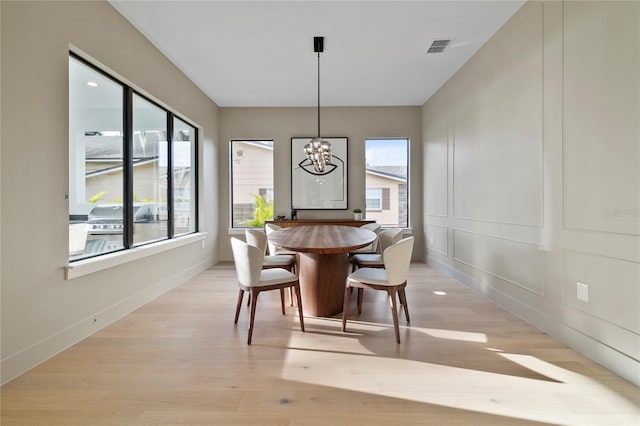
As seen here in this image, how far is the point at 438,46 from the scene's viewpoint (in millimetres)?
3420

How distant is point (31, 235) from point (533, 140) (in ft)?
12.7

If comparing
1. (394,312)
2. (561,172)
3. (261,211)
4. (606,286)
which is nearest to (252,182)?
(261,211)

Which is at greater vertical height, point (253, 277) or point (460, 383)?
point (253, 277)

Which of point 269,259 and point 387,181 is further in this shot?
point 387,181

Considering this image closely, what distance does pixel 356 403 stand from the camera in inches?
64.1

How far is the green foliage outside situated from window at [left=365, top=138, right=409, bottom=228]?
5.98 feet

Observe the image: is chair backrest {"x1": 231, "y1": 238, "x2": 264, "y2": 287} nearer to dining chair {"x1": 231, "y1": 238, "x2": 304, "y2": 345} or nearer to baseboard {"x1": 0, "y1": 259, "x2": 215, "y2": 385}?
dining chair {"x1": 231, "y1": 238, "x2": 304, "y2": 345}

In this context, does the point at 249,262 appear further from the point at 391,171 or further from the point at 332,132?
the point at 391,171

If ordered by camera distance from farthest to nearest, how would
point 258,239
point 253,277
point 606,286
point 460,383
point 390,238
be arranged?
point 390,238 → point 258,239 → point 253,277 → point 606,286 → point 460,383

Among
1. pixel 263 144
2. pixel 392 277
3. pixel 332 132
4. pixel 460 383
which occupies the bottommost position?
pixel 460 383

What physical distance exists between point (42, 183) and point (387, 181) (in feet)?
15.7

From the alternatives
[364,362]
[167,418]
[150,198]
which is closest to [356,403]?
[364,362]

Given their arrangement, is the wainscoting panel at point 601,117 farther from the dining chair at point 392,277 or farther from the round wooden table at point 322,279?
the round wooden table at point 322,279

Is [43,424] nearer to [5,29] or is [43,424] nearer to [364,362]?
[364,362]
